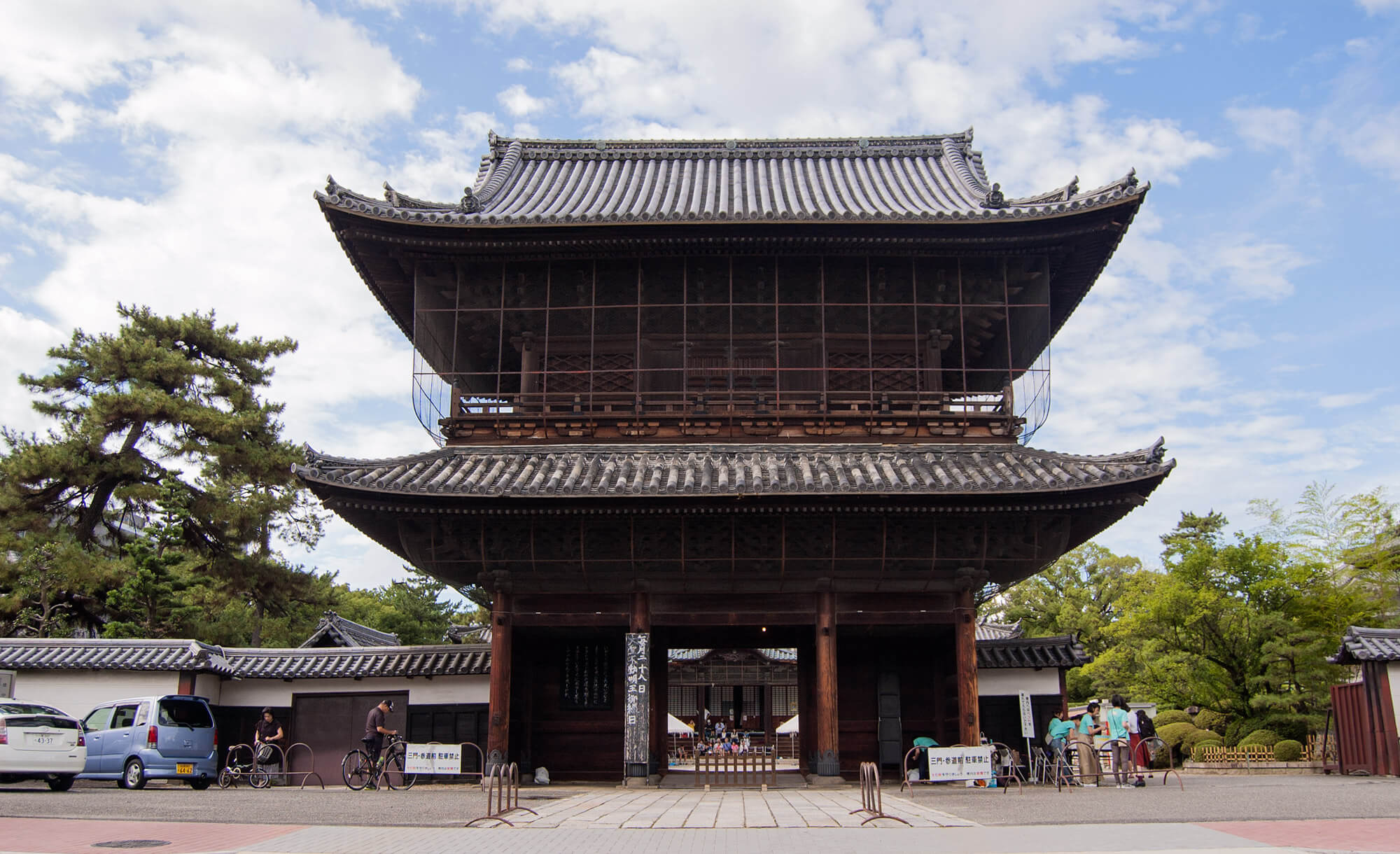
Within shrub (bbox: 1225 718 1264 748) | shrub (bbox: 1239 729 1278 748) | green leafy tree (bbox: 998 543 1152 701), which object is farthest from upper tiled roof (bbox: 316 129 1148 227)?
green leafy tree (bbox: 998 543 1152 701)

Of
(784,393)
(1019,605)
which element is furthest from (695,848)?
(1019,605)

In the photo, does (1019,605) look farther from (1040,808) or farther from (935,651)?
(1040,808)

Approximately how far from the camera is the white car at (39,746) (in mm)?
17031

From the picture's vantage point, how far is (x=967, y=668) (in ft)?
62.7

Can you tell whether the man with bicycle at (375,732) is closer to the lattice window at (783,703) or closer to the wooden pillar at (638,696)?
the wooden pillar at (638,696)

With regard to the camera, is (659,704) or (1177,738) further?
(1177,738)

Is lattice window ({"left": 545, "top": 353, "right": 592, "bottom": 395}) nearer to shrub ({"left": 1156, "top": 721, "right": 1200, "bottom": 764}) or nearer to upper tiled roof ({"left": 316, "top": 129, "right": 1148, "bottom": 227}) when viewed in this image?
upper tiled roof ({"left": 316, "top": 129, "right": 1148, "bottom": 227})

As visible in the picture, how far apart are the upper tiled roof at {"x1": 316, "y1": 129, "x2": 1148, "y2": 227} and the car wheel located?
12.0 metres

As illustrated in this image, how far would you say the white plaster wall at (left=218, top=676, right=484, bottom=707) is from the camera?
72.6 ft

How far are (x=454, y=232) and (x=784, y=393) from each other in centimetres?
764

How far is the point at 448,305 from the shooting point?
22.7 m

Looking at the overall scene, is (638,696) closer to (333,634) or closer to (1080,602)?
(333,634)

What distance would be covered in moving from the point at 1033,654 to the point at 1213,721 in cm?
1961

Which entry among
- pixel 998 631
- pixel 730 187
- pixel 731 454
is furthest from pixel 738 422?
pixel 998 631
